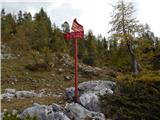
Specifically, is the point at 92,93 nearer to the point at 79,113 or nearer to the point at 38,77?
the point at 79,113

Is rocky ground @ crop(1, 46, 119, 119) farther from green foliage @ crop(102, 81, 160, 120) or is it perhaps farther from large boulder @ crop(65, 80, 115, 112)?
green foliage @ crop(102, 81, 160, 120)

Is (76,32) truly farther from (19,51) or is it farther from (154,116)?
(19,51)

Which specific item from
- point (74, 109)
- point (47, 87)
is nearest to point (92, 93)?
point (74, 109)

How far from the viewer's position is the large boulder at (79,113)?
14.0 m

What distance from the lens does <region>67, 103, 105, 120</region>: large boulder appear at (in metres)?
14.0

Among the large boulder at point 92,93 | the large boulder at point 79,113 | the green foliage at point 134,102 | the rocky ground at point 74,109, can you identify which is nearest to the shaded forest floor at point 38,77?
the large boulder at point 92,93

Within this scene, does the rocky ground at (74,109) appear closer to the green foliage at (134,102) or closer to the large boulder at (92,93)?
the large boulder at (92,93)

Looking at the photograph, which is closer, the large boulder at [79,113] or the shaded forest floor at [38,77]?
the large boulder at [79,113]

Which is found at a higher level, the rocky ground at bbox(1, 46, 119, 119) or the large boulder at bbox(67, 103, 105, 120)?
the rocky ground at bbox(1, 46, 119, 119)

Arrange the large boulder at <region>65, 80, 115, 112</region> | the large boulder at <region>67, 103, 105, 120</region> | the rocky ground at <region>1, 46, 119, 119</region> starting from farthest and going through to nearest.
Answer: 1. the large boulder at <region>65, 80, 115, 112</region>
2. the rocky ground at <region>1, 46, 119, 119</region>
3. the large boulder at <region>67, 103, 105, 120</region>

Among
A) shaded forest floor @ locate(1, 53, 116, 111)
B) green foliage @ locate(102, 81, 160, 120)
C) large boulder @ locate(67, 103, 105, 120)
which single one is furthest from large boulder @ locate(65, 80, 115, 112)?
shaded forest floor @ locate(1, 53, 116, 111)

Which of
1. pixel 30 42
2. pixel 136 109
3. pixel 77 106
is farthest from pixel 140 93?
pixel 30 42

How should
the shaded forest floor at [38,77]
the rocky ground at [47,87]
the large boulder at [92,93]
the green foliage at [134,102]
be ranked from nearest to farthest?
1. the green foliage at [134,102]
2. the rocky ground at [47,87]
3. the large boulder at [92,93]
4. the shaded forest floor at [38,77]

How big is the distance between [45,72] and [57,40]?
23237 millimetres
